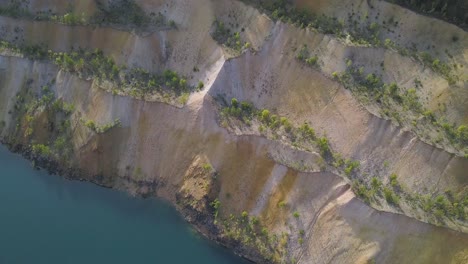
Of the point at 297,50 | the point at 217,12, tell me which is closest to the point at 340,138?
the point at 297,50

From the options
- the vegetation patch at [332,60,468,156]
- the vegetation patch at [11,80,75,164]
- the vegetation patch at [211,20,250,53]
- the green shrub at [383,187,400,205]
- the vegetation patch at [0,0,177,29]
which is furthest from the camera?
the vegetation patch at [0,0,177,29]

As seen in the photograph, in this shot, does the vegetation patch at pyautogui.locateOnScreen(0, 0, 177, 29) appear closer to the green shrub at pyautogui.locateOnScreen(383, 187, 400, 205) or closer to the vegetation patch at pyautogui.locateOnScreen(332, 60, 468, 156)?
the vegetation patch at pyautogui.locateOnScreen(332, 60, 468, 156)

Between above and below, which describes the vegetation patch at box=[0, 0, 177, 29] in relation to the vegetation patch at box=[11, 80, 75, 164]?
above

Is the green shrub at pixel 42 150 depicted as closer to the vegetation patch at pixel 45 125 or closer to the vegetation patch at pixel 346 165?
the vegetation patch at pixel 45 125

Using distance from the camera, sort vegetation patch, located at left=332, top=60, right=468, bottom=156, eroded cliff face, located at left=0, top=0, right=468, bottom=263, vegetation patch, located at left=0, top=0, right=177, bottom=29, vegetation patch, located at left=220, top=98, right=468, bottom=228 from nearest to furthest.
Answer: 1. vegetation patch, located at left=220, top=98, right=468, bottom=228
2. eroded cliff face, located at left=0, top=0, right=468, bottom=263
3. vegetation patch, located at left=332, top=60, right=468, bottom=156
4. vegetation patch, located at left=0, top=0, right=177, bottom=29

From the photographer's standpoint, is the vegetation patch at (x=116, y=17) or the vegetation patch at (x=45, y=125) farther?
the vegetation patch at (x=116, y=17)

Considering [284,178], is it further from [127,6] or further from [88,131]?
[127,6]

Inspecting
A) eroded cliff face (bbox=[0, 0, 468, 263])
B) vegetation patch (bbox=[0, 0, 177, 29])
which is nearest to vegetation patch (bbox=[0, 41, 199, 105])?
eroded cliff face (bbox=[0, 0, 468, 263])

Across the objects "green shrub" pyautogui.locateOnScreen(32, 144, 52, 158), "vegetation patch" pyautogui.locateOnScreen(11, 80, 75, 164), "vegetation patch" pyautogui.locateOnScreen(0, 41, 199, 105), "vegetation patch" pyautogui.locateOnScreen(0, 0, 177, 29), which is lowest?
"green shrub" pyautogui.locateOnScreen(32, 144, 52, 158)

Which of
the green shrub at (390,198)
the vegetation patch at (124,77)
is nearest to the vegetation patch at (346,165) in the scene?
the green shrub at (390,198)

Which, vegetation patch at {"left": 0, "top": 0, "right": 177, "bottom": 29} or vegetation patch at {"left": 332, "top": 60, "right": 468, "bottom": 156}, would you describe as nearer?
vegetation patch at {"left": 332, "top": 60, "right": 468, "bottom": 156}
